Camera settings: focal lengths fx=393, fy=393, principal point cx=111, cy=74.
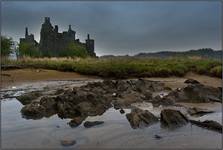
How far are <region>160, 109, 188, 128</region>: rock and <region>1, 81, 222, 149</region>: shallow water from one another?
17 centimetres

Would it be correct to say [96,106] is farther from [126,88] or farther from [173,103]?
[126,88]

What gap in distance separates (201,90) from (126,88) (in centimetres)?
297

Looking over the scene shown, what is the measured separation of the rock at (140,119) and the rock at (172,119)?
0.83ft

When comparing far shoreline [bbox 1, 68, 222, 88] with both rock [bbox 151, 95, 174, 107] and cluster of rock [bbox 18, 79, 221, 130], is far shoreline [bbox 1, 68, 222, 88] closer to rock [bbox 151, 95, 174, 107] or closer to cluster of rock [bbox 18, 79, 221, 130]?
cluster of rock [bbox 18, 79, 221, 130]

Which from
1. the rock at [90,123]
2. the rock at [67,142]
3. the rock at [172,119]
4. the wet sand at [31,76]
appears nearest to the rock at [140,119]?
the rock at [172,119]

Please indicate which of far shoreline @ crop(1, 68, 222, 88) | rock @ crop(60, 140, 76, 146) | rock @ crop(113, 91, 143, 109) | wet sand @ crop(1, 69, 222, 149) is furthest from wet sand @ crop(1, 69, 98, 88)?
rock @ crop(60, 140, 76, 146)

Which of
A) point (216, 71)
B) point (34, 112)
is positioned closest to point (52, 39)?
point (216, 71)

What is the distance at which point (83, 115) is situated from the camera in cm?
1017

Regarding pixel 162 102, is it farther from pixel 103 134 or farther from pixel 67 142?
pixel 67 142

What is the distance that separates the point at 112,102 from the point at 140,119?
3.08 m

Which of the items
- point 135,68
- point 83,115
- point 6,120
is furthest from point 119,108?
point 135,68

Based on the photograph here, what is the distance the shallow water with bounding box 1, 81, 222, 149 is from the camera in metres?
7.48

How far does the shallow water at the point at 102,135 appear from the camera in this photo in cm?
748

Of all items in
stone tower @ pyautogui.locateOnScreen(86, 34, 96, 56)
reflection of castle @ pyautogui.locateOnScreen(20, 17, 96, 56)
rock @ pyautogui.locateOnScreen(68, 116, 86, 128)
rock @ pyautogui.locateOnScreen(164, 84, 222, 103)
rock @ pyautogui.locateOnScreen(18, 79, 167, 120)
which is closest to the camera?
rock @ pyautogui.locateOnScreen(68, 116, 86, 128)
